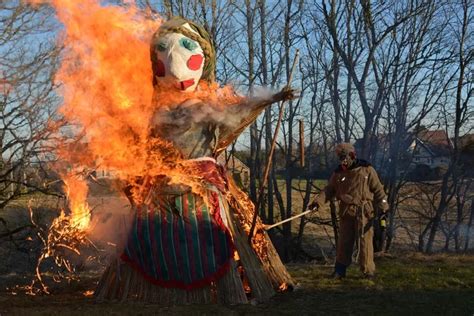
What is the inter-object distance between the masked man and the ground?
10.1 inches

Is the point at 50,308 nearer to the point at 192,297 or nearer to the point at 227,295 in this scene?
the point at 192,297

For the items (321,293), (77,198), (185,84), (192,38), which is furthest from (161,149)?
(321,293)

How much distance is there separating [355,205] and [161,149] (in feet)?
8.47

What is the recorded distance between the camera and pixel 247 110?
480 centimetres

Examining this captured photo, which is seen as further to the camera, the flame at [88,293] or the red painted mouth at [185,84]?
the flame at [88,293]

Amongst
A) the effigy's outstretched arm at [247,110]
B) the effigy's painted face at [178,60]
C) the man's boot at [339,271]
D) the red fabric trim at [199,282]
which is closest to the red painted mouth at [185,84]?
the effigy's painted face at [178,60]

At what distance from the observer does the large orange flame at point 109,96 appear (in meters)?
4.89

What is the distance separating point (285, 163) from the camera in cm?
1434

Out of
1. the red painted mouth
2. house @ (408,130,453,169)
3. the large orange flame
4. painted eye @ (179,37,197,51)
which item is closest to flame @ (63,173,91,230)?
the large orange flame

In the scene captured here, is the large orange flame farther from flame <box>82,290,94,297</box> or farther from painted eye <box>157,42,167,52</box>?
flame <box>82,290,94,297</box>

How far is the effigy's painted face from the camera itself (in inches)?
195

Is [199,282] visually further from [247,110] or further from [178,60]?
[178,60]

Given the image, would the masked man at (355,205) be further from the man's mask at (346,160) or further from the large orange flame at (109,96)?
the large orange flame at (109,96)

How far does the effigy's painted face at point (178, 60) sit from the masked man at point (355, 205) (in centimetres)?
229
